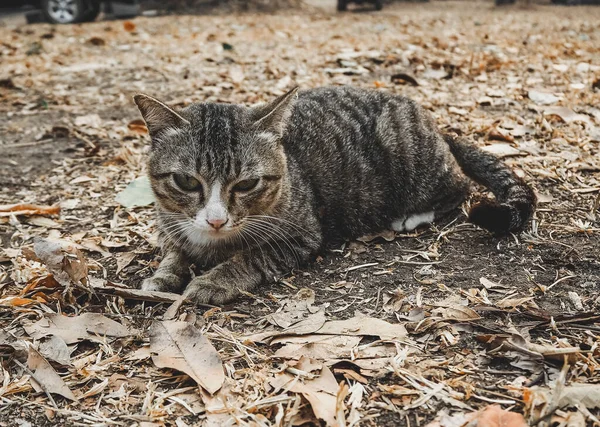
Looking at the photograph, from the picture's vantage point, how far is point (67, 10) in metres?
11.5

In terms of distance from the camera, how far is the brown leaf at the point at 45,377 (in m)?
2.43

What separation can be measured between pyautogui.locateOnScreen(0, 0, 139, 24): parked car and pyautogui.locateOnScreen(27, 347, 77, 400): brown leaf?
10159 millimetres

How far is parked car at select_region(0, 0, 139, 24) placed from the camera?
448 inches

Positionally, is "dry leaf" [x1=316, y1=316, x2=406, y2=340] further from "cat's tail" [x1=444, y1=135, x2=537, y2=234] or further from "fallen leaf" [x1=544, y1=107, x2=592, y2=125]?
"fallen leaf" [x1=544, y1=107, x2=592, y2=125]

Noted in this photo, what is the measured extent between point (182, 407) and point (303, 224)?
1504mm

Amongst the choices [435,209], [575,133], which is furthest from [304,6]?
[435,209]

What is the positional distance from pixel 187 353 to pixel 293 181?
140 cm

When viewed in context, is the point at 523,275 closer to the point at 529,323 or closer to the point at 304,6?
the point at 529,323

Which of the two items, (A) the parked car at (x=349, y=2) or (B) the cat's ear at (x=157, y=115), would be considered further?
(A) the parked car at (x=349, y=2)

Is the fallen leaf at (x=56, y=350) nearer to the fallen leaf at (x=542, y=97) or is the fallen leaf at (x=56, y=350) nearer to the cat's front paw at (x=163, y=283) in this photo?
the cat's front paw at (x=163, y=283)

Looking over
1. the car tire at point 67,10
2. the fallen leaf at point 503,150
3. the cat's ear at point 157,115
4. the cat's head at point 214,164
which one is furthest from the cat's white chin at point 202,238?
the car tire at point 67,10

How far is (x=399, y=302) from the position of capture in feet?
9.84

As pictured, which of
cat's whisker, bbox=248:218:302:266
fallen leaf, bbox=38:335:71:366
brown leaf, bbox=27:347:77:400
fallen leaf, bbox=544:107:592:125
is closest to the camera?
Result: brown leaf, bbox=27:347:77:400

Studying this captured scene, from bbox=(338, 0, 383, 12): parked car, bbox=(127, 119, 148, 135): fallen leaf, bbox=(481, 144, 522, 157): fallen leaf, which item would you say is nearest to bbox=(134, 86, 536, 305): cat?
bbox=(481, 144, 522, 157): fallen leaf
